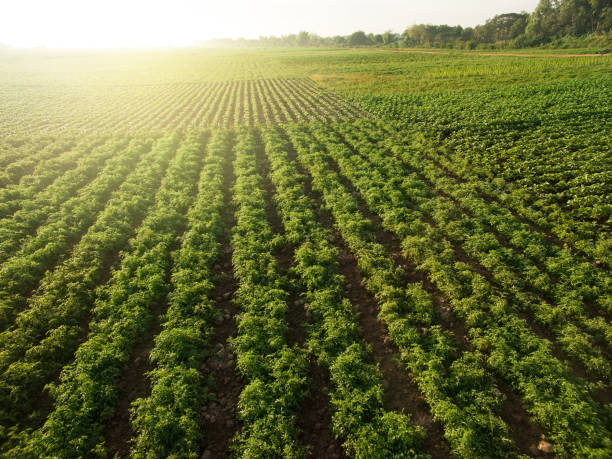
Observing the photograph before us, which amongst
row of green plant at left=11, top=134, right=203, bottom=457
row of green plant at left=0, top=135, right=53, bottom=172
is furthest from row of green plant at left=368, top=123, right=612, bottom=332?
row of green plant at left=0, top=135, right=53, bottom=172

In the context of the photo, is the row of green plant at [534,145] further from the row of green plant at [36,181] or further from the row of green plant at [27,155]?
the row of green plant at [27,155]

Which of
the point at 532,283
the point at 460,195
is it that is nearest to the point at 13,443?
the point at 532,283

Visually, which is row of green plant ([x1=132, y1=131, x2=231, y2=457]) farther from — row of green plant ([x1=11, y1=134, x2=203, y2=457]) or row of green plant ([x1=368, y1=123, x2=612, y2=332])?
row of green plant ([x1=368, y1=123, x2=612, y2=332])

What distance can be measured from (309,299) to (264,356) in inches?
113

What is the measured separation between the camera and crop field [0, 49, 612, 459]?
753 centimetres

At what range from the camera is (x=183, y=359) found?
9.12 meters

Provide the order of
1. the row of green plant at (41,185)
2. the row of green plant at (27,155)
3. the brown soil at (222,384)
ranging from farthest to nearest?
the row of green plant at (27,155) → the row of green plant at (41,185) → the brown soil at (222,384)

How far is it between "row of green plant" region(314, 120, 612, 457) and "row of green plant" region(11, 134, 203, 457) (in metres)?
10.9

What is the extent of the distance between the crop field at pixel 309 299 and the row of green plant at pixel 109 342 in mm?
66

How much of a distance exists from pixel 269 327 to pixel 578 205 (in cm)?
1845

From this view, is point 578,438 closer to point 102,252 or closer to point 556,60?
point 102,252

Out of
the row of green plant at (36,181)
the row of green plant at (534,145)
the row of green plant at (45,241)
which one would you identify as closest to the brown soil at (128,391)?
the row of green plant at (45,241)

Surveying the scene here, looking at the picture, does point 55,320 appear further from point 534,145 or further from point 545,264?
point 534,145

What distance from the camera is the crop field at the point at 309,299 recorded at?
753cm
